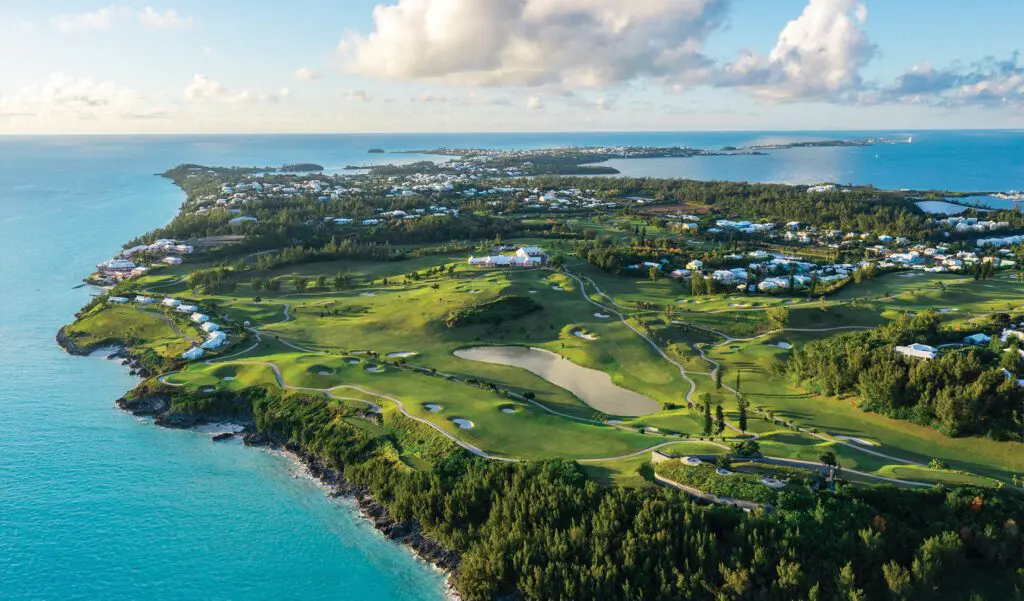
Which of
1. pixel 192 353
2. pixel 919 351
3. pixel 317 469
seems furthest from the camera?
pixel 192 353

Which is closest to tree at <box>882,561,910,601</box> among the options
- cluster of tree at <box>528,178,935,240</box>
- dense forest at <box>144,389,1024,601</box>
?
dense forest at <box>144,389,1024,601</box>

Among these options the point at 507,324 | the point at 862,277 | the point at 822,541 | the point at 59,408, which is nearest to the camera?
the point at 822,541

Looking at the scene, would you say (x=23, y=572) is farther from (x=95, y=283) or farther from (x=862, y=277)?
(x=862, y=277)

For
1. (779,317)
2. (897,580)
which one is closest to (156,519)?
(897,580)

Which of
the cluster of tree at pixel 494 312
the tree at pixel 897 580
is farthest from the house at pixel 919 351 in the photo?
the cluster of tree at pixel 494 312

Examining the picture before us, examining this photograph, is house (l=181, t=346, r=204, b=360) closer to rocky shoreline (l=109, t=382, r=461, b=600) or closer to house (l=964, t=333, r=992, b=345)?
rocky shoreline (l=109, t=382, r=461, b=600)

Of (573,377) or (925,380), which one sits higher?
(925,380)

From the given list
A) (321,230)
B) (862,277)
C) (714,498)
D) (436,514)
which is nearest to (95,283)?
(321,230)

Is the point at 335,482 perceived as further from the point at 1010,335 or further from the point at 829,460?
the point at 1010,335
